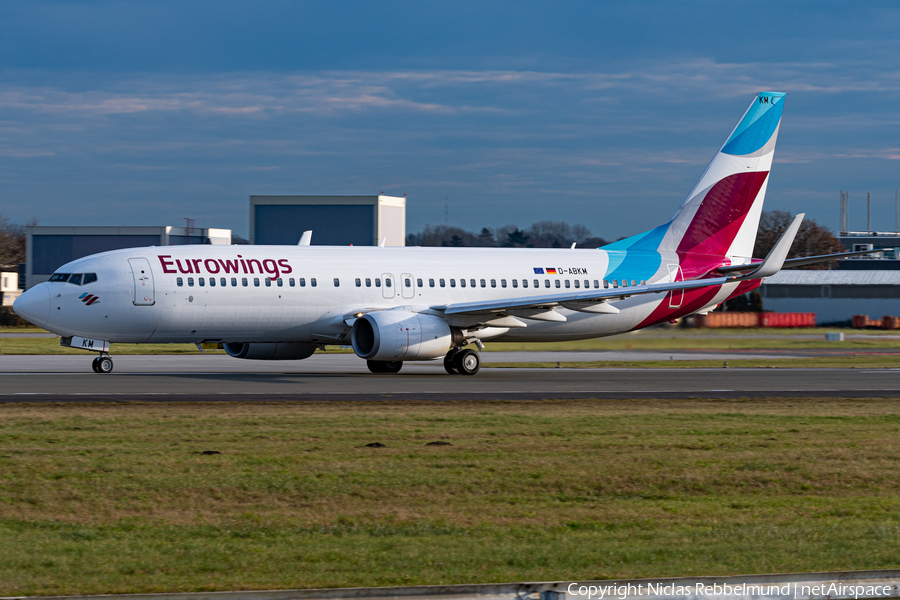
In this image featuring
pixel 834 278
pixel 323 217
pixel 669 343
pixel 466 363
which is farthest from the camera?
pixel 834 278

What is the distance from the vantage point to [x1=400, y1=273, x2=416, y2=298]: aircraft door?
104 feet

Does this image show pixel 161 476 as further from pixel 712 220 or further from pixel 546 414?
pixel 712 220

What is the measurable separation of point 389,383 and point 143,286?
7671 millimetres

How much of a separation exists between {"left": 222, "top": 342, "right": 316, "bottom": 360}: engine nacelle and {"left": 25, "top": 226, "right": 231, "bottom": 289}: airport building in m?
59.3

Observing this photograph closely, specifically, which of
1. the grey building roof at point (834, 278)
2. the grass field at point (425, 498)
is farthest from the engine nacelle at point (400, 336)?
the grey building roof at point (834, 278)

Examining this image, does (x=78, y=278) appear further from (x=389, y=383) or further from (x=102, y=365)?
(x=389, y=383)

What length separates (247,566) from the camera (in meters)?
7.98

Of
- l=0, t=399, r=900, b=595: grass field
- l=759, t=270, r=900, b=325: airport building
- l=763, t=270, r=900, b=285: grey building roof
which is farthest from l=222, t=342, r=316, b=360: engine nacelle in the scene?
l=763, t=270, r=900, b=285: grey building roof

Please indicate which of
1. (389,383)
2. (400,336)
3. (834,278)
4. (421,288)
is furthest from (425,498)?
(834,278)

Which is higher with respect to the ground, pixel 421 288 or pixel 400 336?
pixel 421 288

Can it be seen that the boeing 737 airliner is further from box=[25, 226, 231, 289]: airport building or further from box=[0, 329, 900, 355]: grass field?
box=[25, 226, 231, 289]: airport building

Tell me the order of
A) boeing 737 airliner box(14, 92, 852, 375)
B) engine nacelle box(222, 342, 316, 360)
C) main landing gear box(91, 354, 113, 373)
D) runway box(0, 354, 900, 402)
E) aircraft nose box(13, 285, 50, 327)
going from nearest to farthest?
1. runway box(0, 354, 900, 402)
2. aircraft nose box(13, 285, 50, 327)
3. boeing 737 airliner box(14, 92, 852, 375)
4. main landing gear box(91, 354, 113, 373)
5. engine nacelle box(222, 342, 316, 360)

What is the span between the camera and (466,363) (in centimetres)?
3112

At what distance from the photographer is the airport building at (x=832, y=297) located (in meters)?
94.4
